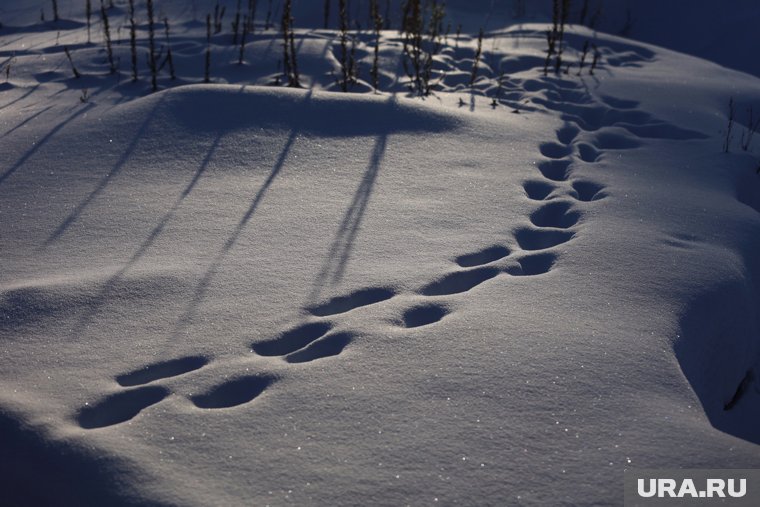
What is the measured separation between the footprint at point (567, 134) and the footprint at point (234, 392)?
2.26m

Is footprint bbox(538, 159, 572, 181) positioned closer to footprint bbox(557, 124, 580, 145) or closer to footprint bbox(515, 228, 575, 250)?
footprint bbox(557, 124, 580, 145)

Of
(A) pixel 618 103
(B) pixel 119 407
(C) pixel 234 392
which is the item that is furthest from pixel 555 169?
(B) pixel 119 407

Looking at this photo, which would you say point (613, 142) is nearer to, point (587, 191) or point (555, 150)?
point (555, 150)

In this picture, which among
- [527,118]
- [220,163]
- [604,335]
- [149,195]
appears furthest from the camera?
[527,118]

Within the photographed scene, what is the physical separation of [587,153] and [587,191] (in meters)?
0.49

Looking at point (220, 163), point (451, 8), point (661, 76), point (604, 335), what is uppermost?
point (451, 8)

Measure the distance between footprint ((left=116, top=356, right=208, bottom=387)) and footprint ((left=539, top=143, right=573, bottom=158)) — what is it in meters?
2.04

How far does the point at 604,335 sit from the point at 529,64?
10.8 ft

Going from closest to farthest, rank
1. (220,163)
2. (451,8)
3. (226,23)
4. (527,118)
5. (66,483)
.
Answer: (66,483)
(220,163)
(527,118)
(226,23)
(451,8)

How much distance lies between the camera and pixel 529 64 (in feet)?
15.7

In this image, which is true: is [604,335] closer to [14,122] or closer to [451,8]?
[14,122]

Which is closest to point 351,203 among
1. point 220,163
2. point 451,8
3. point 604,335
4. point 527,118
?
point 220,163

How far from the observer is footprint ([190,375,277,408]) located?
5.51 feet

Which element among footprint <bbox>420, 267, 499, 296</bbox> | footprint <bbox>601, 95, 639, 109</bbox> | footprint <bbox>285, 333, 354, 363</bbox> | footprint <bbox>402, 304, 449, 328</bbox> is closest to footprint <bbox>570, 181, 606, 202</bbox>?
footprint <bbox>420, 267, 499, 296</bbox>
